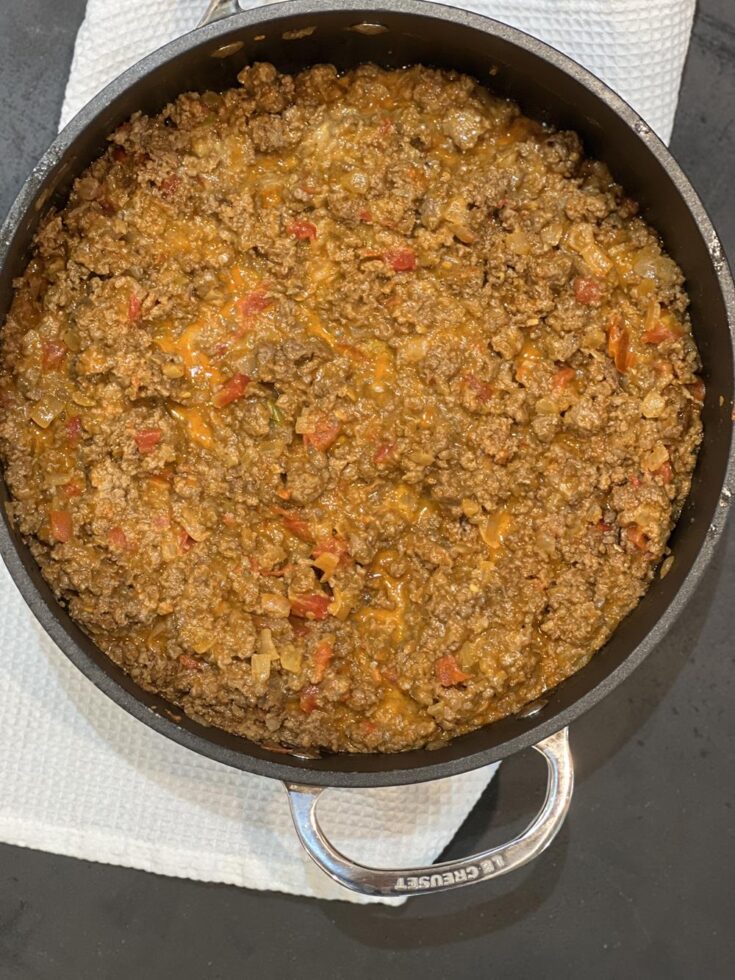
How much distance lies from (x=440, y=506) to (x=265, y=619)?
570 millimetres

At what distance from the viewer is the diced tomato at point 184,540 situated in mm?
2555

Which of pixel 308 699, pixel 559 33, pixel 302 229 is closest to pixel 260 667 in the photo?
pixel 308 699

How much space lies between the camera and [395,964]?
10.1ft

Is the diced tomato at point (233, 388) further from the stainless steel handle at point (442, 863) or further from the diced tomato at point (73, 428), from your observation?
the stainless steel handle at point (442, 863)

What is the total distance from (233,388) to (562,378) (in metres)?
0.90

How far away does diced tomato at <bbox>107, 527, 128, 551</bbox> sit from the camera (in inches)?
99.0

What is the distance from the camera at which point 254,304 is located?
2.57 meters

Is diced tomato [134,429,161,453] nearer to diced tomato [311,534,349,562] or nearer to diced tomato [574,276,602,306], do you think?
diced tomato [311,534,349,562]

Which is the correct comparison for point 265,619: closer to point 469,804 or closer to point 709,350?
point 469,804

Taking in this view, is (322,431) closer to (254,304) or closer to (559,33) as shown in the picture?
(254,304)

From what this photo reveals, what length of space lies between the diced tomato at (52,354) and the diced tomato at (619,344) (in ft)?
4.87

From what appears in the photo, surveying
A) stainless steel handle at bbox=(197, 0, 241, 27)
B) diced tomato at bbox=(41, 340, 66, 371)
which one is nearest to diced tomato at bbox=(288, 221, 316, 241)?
stainless steel handle at bbox=(197, 0, 241, 27)

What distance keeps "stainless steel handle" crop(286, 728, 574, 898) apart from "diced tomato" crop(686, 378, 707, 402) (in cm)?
97

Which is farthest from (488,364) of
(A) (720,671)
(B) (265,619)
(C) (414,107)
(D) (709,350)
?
(A) (720,671)
